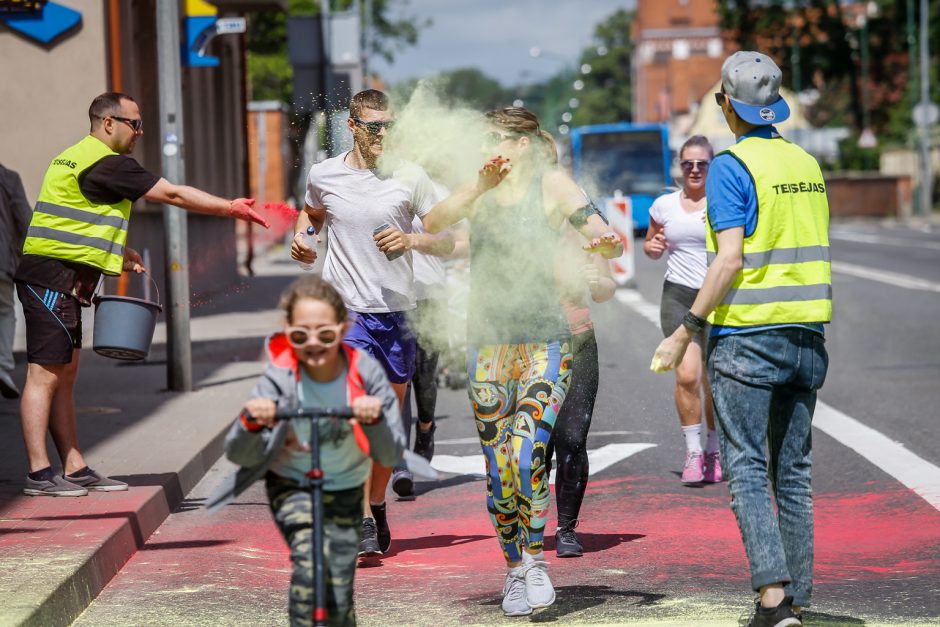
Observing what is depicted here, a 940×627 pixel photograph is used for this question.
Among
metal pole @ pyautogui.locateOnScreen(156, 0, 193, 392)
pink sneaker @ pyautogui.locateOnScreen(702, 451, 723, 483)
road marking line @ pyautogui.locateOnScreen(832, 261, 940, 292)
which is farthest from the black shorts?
road marking line @ pyautogui.locateOnScreen(832, 261, 940, 292)

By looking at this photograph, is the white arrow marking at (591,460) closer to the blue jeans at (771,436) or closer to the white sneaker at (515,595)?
the white sneaker at (515,595)

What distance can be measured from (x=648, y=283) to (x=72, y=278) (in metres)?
18.7

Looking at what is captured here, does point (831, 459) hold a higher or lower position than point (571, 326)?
lower

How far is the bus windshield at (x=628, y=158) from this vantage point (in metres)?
40.3

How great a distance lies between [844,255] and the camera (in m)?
33.3

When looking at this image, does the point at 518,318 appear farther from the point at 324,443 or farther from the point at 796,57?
the point at 796,57

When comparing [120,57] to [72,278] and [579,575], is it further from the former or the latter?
[579,575]

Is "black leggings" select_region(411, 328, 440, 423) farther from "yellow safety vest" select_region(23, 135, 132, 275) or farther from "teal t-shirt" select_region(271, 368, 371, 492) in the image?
"teal t-shirt" select_region(271, 368, 371, 492)

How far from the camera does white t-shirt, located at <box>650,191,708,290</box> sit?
336 inches

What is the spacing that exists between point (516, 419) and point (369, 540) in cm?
131

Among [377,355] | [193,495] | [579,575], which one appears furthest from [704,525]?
[193,495]

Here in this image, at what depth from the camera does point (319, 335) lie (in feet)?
14.3

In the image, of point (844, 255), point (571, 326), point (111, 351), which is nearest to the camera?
point (571, 326)

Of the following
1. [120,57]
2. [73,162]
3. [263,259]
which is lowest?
[263,259]
